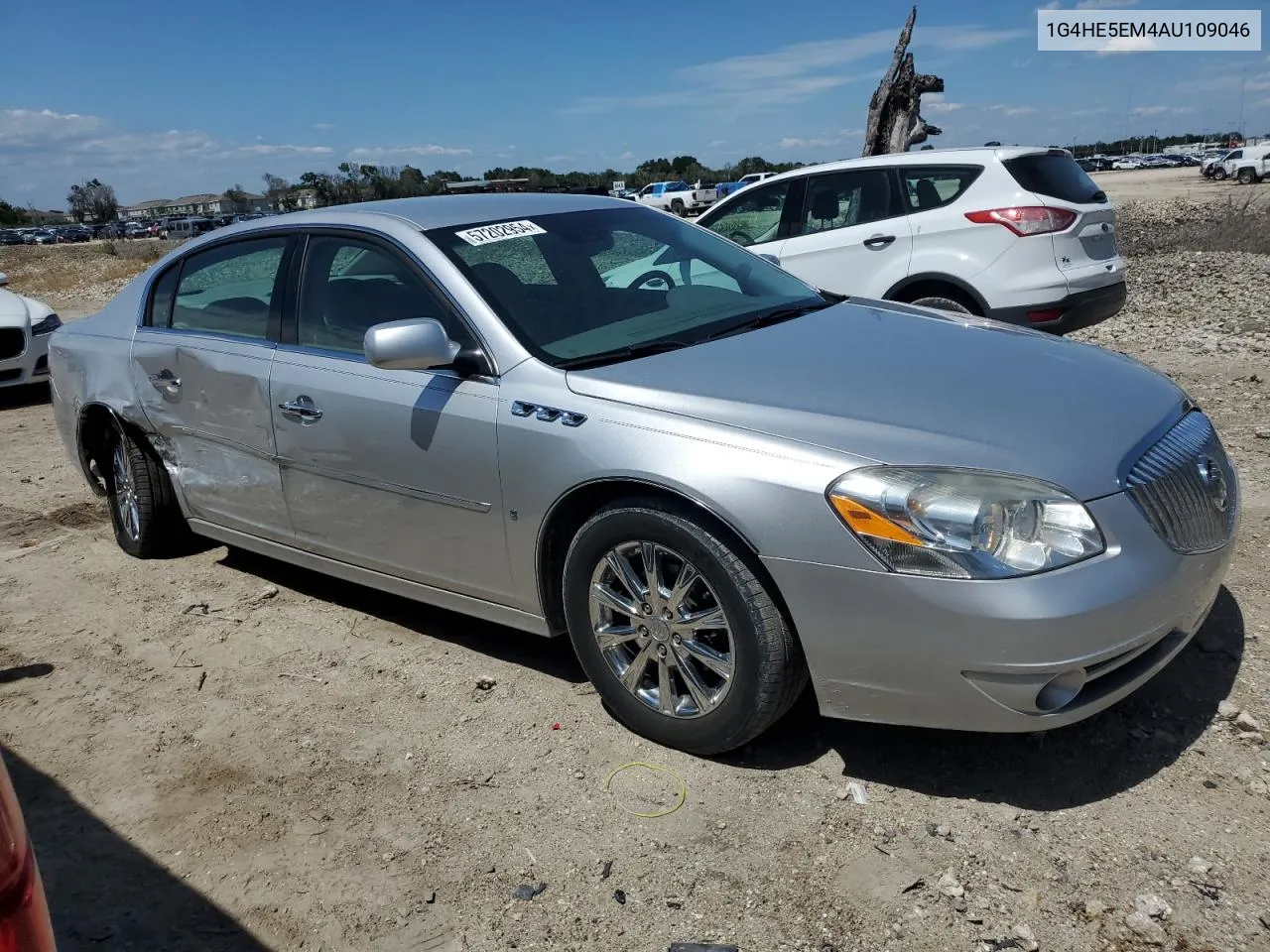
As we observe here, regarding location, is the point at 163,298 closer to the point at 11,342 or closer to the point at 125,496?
the point at 125,496

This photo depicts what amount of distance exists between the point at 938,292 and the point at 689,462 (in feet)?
17.4

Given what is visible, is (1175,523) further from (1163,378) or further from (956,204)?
(956,204)

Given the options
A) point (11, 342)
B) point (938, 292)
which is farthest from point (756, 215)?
point (11, 342)

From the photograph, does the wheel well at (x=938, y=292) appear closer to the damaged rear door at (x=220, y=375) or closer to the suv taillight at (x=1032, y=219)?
the suv taillight at (x=1032, y=219)

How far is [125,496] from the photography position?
17.8ft

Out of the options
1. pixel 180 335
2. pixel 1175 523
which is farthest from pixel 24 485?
pixel 1175 523

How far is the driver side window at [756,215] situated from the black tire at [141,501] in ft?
16.3

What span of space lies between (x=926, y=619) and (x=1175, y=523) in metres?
0.82

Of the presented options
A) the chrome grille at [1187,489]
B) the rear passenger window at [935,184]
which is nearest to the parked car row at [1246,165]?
the rear passenger window at [935,184]

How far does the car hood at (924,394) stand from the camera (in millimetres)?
2850

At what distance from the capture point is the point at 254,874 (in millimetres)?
2939

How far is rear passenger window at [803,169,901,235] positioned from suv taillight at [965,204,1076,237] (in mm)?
783

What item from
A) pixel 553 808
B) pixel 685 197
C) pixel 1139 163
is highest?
pixel 1139 163

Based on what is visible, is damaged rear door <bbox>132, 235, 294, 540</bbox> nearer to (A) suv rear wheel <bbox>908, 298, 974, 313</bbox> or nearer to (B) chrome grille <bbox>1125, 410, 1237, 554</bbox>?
(B) chrome grille <bbox>1125, 410, 1237, 554</bbox>
